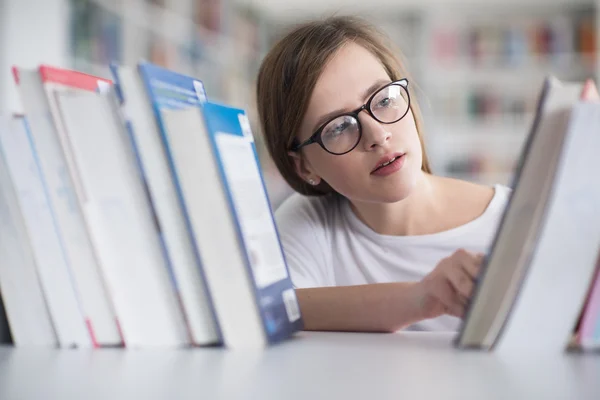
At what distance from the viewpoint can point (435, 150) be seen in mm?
5059

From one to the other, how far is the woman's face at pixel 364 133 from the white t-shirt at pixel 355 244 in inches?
7.8

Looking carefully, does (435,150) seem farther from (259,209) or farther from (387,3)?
(259,209)

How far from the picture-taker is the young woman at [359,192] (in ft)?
2.61

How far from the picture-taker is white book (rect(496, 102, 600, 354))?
52 centimetres

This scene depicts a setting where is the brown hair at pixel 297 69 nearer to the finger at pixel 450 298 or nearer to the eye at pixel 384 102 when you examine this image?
the eye at pixel 384 102

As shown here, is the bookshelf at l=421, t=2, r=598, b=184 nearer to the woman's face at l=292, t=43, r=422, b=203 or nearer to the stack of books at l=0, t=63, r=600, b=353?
the woman's face at l=292, t=43, r=422, b=203

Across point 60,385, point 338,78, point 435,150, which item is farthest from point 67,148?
point 435,150

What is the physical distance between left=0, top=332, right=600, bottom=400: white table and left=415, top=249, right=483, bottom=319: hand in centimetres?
6

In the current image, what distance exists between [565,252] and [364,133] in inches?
20.9

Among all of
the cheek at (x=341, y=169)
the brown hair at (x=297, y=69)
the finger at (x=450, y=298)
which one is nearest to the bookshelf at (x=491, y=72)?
the brown hair at (x=297, y=69)

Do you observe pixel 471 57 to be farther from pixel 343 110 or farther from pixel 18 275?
pixel 18 275

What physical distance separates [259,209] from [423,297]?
23cm

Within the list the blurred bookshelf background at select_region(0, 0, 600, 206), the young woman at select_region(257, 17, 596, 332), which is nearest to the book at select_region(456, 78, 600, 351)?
the young woman at select_region(257, 17, 596, 332)

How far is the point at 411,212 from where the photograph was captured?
134cm
